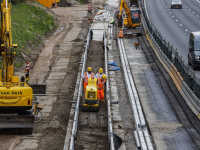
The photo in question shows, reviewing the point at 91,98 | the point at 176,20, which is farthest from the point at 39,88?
the point at 176,20

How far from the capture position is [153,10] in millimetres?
64500

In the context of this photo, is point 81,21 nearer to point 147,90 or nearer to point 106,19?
point 106,19

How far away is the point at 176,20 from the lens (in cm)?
5497

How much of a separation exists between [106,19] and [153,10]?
11203 mm

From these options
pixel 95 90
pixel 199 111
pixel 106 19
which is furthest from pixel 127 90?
pixel 106 19

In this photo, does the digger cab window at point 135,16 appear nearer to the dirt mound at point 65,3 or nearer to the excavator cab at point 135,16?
the excavator cab at point 135,16

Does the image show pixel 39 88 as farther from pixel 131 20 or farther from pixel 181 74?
pixel 131 20

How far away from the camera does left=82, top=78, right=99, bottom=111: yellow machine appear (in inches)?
825

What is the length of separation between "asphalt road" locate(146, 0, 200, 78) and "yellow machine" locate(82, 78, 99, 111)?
929cm

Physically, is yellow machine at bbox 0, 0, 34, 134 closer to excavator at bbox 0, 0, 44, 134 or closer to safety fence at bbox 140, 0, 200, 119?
excavator at bbox 0, 0, 44, 134

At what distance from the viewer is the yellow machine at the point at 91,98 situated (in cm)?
2095

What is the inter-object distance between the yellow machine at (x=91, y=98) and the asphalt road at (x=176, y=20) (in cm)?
929

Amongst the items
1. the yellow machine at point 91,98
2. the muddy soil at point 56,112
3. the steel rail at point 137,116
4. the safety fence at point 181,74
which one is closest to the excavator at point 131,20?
the muddy soil at point 56,112

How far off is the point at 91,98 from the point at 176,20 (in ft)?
119
